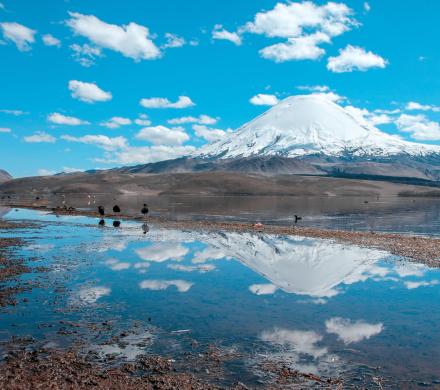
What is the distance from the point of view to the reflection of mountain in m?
19.0

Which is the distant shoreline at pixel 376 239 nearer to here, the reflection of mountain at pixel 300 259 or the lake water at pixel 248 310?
the reflection of mountain at pixel 300 259

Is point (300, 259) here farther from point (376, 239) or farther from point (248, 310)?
point (376, 239)

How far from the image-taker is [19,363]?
1006cm

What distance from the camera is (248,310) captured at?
14.8 meters

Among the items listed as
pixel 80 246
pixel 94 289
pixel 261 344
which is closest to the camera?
pixel 261 344

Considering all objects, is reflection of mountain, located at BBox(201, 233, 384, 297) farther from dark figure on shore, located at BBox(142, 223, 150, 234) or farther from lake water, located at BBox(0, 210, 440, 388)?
dark figure on shore, located at BBox(142, 223, 150, 234)

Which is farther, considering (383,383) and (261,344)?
(261,344)

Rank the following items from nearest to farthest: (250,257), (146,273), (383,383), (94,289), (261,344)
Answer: (383,383)
(261,344)
(94,289)
(146,273)
(250,257)

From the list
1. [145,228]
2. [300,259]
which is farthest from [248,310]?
[145,228]

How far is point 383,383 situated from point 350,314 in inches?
192

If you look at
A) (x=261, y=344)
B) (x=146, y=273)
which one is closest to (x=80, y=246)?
(x=146, y=273)

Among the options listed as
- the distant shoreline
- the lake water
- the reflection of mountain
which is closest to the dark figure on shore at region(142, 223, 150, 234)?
the distant shoreline

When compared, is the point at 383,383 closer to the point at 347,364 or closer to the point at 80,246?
the point at 347,364

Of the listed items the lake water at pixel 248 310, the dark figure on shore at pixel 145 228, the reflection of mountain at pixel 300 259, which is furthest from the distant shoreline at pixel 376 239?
the lake water at pixel 248 310
